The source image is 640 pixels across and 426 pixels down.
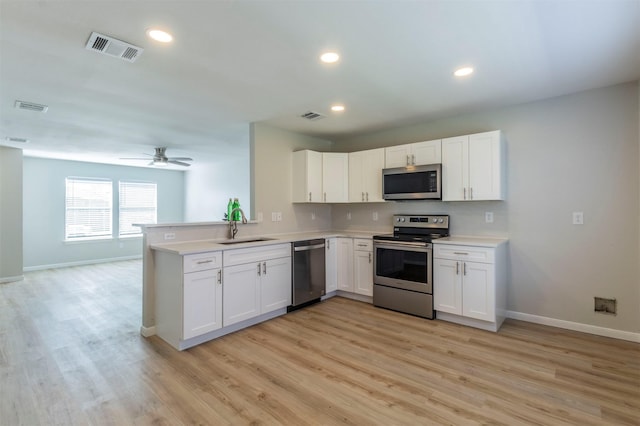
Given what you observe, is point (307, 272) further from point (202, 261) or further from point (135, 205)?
point (135, 205)

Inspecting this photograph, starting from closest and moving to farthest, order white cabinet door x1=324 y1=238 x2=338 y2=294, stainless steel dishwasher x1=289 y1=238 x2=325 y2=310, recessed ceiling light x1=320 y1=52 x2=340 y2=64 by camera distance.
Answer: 1. recessed ceiling light x1=320 y1=52 x2=340 y2=64
2. stainless steel dishwasher x1=289 y1=238 x2=325 y2=310
3. white cabinet door x1=324 y1=238 x2=338 y2=294

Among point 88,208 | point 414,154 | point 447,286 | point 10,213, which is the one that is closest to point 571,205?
point 447,286

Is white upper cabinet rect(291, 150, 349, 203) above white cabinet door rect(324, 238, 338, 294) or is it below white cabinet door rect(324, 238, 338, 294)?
above

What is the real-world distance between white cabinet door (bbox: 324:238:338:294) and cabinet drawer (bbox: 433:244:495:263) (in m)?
1.42

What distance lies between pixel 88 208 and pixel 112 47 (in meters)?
6.74

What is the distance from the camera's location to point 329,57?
96.2 inches

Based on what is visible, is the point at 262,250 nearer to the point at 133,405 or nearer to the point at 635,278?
the point at 133,405

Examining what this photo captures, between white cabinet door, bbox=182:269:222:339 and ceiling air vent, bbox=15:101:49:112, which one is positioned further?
ceiling air vent, bbox=15:101:49:112

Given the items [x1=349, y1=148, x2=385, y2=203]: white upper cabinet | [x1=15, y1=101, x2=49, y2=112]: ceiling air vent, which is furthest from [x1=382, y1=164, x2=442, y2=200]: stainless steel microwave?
[x1=15, y1=101, x2=49, y2=112]: ceiling air vent

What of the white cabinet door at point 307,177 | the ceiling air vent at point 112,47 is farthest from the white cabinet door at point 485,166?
the ceiling air vent at point 112,47

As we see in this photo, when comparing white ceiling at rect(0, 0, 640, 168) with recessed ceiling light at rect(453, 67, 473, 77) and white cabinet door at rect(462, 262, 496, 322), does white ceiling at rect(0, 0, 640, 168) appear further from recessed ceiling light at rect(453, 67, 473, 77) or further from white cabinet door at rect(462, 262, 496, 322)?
white cabinet door at rect(462, 262, 496, 322)

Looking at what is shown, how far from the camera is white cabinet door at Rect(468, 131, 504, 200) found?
3.41 metres

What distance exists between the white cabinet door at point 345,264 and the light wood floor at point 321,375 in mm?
720

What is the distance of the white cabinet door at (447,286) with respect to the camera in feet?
11.2
